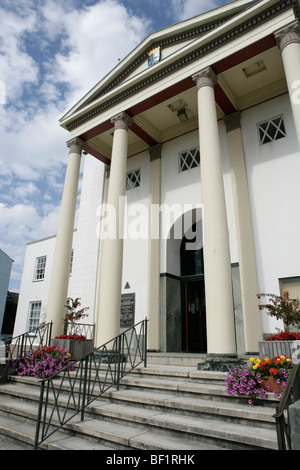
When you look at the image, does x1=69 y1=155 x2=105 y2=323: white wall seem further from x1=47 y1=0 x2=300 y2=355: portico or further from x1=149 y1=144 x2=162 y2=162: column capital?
x1=149 y1=144 x2=162 y2=162: column capital

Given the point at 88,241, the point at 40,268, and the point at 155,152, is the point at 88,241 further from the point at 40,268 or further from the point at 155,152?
the point at 40,268

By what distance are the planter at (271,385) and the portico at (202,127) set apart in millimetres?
1884

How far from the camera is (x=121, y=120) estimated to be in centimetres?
1162

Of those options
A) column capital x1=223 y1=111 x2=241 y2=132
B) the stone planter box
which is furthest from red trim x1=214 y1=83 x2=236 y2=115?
the stone planter box

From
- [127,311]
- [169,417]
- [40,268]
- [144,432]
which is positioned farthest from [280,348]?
[40,268]

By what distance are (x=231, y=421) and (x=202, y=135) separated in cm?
711

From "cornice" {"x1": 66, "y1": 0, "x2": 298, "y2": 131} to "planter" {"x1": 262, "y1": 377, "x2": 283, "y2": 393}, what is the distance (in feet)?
30.5

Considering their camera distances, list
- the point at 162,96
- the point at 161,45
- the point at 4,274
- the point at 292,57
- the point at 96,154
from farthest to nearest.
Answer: the point at 4,274 → the point at 96,154 → the point at 161,45 → the point at 162,96 → the point at 292,57

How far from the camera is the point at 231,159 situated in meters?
11.3

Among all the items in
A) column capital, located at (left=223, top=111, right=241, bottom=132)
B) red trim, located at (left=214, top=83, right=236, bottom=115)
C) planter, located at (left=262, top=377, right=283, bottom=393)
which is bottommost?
planter, located at (left=262, top=377, right=283, bottom=393)

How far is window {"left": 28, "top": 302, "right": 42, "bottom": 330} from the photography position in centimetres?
1734

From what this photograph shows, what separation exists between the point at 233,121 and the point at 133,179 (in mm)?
5202

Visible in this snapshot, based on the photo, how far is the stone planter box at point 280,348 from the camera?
18.9 feet
